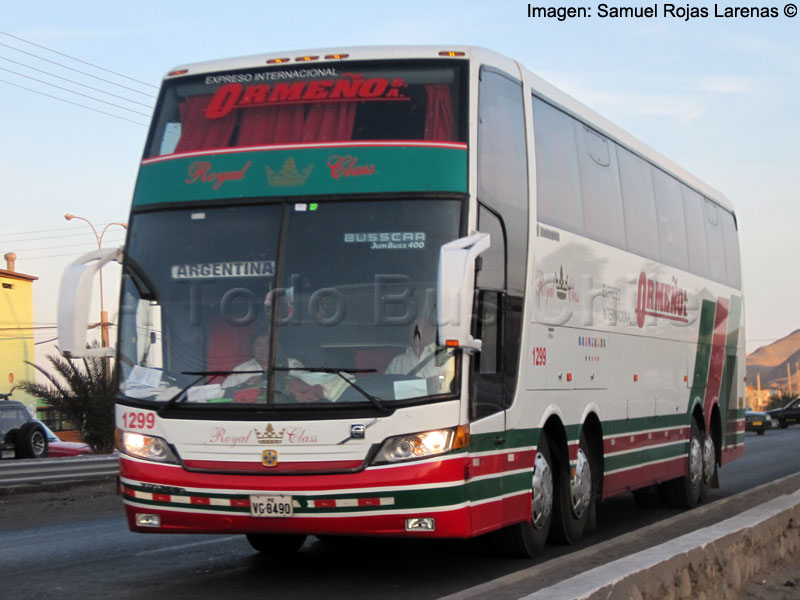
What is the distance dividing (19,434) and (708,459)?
2040cm

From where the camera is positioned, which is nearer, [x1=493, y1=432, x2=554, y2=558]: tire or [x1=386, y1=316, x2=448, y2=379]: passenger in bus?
[x1=386, y1=316, x2=448, y2=379]: passenger in bus

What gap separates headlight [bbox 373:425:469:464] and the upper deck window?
2120 mm

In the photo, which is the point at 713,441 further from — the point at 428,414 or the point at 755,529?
the point at 428,414

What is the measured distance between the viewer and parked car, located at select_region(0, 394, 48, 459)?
104ft

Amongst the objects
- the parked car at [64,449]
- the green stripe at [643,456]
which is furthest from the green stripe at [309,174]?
the parked car at [64,449]

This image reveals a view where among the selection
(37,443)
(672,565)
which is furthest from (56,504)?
(37,443)

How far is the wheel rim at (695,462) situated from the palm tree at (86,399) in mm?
23247

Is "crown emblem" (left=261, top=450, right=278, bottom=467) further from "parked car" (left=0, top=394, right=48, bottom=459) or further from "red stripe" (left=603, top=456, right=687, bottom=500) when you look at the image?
"parked car" (left=0, top=394, right=48, bottom=459)

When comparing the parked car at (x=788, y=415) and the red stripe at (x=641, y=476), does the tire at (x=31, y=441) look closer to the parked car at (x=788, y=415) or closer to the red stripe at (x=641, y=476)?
the red stripe at (x=641, y=476)

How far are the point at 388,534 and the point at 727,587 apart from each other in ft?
7.09

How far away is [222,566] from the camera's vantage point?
393 inches

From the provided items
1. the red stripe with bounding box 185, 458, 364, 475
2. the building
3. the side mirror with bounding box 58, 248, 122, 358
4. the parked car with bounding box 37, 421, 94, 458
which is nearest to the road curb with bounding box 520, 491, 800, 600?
the red stripe with bounding box 185, 458, 364, 475

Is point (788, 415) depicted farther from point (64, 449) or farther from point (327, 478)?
point (327, 478)

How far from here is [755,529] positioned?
872 cm
